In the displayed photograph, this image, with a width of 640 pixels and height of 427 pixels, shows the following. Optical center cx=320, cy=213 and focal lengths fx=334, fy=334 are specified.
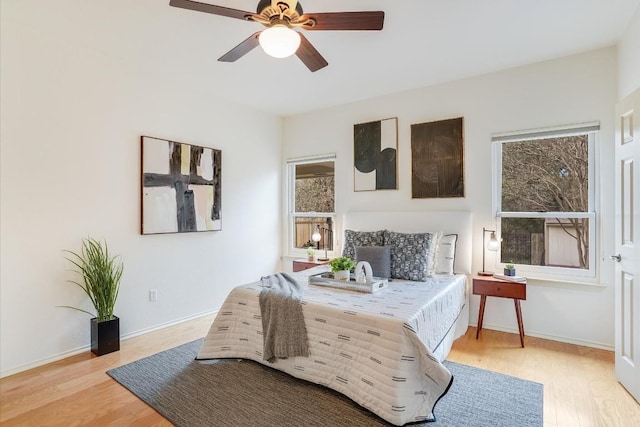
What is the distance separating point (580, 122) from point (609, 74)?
440 millimetres

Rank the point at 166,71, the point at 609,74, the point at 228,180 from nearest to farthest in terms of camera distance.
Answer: the point at 609,74
the point at 166,71
the point at 228,180

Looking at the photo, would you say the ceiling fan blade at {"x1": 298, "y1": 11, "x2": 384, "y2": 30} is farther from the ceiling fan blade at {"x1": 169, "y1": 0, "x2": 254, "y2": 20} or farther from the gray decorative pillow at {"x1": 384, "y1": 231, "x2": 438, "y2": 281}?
the gray decorative pillow at {"x1": 384, "y1": 231, "x2": 438, "y2": 281}

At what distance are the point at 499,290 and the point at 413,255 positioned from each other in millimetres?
831

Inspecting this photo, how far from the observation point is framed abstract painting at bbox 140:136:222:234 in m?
3.42

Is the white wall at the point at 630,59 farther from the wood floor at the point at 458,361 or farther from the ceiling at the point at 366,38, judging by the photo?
the wood floor at the point at 458,361

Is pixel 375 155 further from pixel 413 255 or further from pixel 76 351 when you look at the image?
pixel 76 351

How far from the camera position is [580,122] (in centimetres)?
302

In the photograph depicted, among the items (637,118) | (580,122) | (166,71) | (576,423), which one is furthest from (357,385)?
(166,71)

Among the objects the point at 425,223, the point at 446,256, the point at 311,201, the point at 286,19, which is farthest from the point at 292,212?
the point at 286,19

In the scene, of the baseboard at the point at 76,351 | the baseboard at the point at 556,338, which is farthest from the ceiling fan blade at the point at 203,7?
the baseboard at the point at 556,338

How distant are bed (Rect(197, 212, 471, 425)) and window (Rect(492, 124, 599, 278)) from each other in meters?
0.82

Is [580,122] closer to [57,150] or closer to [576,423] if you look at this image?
[576,423]

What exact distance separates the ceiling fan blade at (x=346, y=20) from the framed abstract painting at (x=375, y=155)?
214 cm

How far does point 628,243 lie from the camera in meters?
2.34
